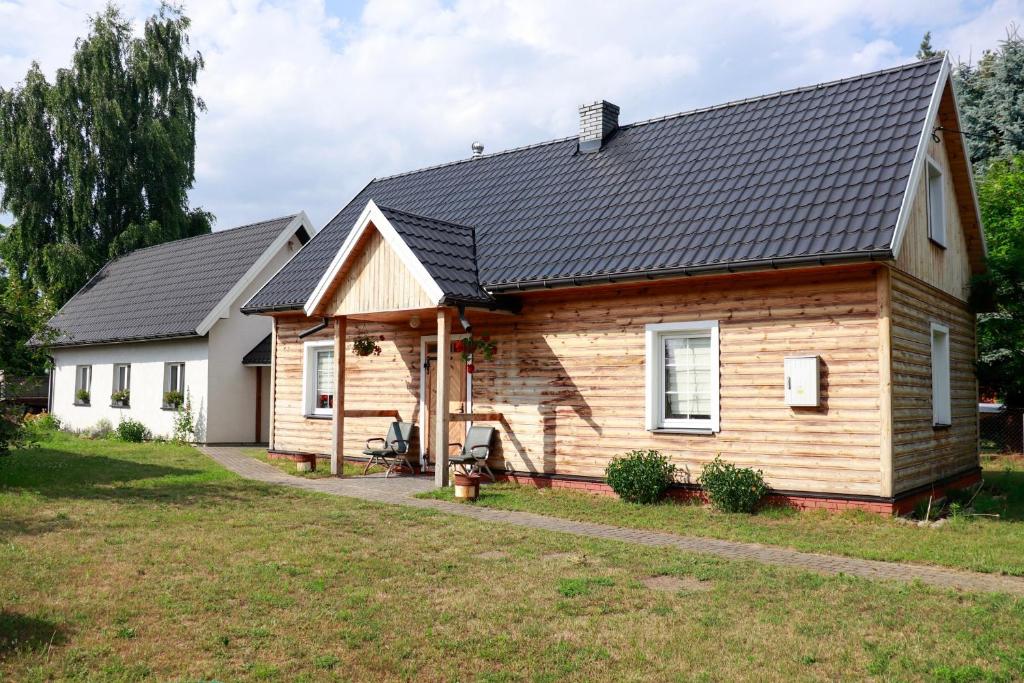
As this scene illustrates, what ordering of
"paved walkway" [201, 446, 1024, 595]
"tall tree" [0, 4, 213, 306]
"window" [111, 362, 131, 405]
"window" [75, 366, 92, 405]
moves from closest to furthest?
"paved walkway" [201, 446, 1024, 595], "window" [111, 362, 131, 405], "window" [75, 366, 92, 405], "tall tree" [0, 4, 213, 306]

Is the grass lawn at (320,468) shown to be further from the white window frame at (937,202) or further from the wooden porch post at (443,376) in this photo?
the white window frame at (937,202)

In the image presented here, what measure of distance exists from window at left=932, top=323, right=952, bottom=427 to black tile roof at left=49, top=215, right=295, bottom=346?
1665cm

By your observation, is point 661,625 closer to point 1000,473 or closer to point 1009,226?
point 1000,473

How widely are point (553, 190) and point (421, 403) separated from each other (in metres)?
4.56

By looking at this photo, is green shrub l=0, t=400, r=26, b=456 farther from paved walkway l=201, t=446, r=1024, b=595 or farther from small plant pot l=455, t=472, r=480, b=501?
small plant pot l=455, t=472, r=480, b=501

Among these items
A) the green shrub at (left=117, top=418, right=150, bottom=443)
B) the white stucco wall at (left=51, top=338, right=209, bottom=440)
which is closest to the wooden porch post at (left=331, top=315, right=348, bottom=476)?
the white stucco wall at (left=51, top=338, right=209, bottom=440)

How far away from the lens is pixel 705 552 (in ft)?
28.8

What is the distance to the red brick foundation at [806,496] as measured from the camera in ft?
34.6

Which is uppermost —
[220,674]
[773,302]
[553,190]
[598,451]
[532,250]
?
[553,190]

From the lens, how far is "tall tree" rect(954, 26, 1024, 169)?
29734 mm

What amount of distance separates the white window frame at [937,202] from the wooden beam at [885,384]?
3372mm

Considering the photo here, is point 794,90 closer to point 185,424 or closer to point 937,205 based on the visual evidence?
point 937,205

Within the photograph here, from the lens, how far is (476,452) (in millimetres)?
13836

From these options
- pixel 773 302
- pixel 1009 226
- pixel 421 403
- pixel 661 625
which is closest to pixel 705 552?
pixel 661 625
